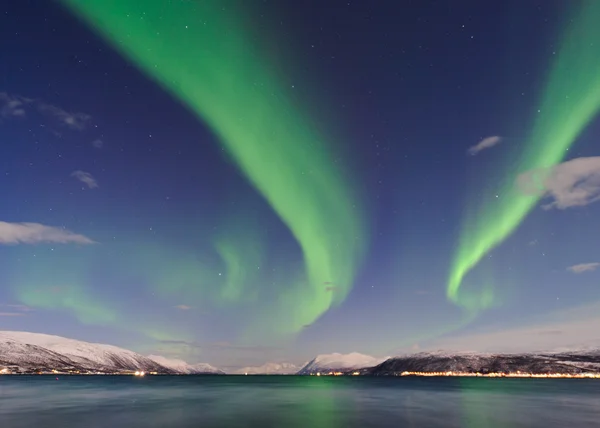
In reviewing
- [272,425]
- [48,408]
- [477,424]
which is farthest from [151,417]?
[477,424]

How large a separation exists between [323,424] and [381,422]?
768cm

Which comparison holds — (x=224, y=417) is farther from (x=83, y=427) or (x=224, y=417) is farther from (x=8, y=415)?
(x=8, y=415)

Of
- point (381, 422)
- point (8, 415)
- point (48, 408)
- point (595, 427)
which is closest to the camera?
point (595, 427)

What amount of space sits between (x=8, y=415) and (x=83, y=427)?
20092mm

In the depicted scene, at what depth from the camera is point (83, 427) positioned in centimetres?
4841

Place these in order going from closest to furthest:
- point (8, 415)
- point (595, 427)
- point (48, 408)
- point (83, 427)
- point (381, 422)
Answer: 1. point (83, 427)
2. point (595, 427)
3. point (381, 422)
4. point (8, 415)
5. point (48, 408)

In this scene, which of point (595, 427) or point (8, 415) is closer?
point (595, 427)

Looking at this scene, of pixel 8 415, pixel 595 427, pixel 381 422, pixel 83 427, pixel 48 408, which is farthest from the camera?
pixel 48 408

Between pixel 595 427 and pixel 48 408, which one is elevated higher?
pixel 48 408

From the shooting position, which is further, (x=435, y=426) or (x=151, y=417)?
(x=151, y=417)

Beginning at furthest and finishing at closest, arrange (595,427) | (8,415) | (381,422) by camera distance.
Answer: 1. (8,415)
2. (381,422)
3. (595,427)

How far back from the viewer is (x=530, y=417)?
63.3 m

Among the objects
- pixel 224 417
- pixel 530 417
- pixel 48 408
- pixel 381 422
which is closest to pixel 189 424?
pixel 224 417

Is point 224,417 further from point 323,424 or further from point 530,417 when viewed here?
point 530,417
